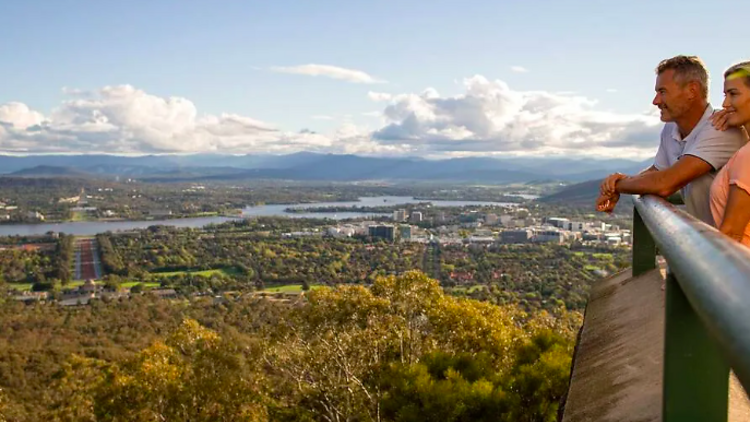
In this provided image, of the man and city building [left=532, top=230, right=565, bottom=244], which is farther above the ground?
the man

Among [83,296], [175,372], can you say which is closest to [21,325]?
[83,296]

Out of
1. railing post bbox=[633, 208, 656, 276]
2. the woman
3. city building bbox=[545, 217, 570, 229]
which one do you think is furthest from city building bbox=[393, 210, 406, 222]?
the woman

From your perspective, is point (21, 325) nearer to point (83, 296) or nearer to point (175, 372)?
point (83, 296)

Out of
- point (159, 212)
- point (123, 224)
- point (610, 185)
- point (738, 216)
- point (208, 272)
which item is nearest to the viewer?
point (738, 216)

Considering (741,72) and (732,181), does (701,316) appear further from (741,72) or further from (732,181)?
(741,72)

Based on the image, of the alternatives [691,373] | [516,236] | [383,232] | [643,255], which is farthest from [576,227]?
[691,373]

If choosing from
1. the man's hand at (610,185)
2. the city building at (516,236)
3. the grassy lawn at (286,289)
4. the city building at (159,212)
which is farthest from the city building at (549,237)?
the man's hand at (610,185)

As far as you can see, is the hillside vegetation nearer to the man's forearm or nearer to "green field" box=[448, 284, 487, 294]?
the man's forearm

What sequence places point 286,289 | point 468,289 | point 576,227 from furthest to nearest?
point 576,227 < point 286,289 < point 468,289

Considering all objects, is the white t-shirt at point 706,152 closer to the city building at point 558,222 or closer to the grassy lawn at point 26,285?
the grassy lawn at point 26,285
